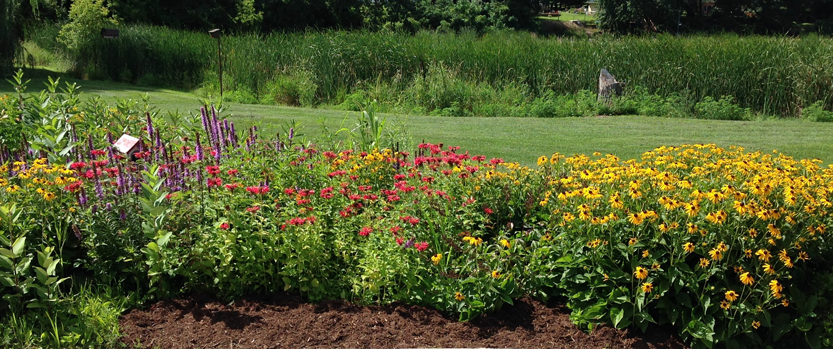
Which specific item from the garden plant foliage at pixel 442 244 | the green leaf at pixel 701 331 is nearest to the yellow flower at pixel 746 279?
the garden plant foliage at pixel 442 244

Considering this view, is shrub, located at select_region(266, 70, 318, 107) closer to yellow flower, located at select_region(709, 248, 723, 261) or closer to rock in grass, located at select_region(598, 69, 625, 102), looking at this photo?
rock in grass, located at select_region(598, 69, 625, 102)

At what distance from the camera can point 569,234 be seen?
377 centimetres

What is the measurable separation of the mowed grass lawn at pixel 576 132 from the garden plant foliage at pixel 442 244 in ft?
12.1

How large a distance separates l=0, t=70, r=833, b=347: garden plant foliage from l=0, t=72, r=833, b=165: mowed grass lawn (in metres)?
3.69

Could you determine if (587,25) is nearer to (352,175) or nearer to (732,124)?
(732,124)

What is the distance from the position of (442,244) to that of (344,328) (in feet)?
2.78

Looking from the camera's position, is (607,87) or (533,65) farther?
(533,65)

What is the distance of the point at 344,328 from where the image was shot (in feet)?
11.4

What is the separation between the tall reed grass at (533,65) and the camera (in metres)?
12.3

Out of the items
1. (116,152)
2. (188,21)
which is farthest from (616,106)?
(188,21)

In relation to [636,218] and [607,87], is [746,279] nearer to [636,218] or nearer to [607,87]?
[636,218]

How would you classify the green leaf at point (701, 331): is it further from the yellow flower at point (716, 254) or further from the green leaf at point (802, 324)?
the green leaf at point (802, 324)

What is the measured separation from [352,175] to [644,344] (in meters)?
2.16

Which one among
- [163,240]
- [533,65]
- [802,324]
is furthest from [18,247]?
[533,65]
